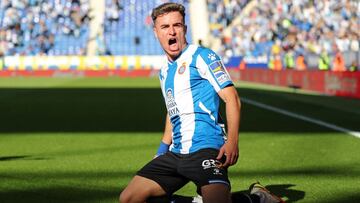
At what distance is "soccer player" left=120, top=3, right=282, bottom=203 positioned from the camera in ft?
19.6

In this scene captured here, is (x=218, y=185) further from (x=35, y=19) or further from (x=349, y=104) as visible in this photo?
(x=35, y=19)

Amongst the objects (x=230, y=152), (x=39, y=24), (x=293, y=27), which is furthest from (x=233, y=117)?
(x=39, y=24)

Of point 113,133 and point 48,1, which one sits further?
point 48,1

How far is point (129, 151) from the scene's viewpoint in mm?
13156

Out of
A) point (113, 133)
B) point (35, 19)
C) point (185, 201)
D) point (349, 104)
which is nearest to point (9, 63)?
point (35, 19)

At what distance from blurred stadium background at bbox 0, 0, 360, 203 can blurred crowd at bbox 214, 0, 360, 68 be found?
109 millimetres

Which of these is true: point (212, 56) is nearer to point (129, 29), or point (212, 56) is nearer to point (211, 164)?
point (211, 164)

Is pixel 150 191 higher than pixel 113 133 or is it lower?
higher

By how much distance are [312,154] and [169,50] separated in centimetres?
672

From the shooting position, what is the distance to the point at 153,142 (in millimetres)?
14523

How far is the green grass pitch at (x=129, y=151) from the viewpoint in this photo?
355 inches

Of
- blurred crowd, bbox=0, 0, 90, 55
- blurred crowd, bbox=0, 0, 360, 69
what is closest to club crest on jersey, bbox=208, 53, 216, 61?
blurred crowd, bbox=0, 0, 360, 69

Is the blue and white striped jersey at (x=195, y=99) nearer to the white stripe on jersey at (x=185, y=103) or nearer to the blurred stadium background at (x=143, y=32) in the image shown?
the white stripe on jersey at (x=185, y=103)

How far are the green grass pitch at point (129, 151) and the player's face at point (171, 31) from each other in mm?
2537
